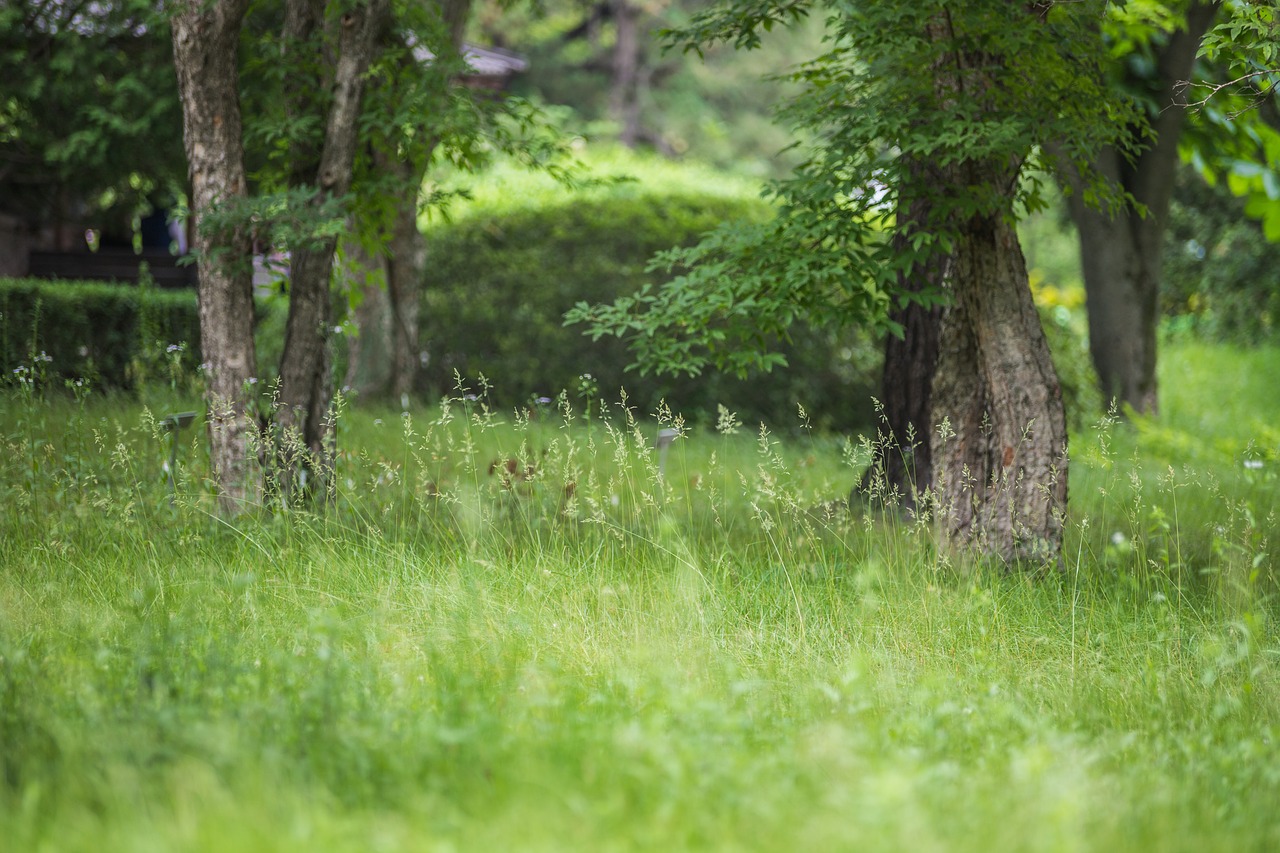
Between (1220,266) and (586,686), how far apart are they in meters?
16.4

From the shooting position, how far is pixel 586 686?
12.2 ft

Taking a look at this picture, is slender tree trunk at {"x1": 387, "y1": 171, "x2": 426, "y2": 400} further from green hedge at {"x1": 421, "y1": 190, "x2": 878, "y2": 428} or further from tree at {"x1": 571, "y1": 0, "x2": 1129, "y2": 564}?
tree at {"x1": 571, "y1": 0, "x2": 1129, "y2": 564}

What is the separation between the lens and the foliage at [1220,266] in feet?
54.2

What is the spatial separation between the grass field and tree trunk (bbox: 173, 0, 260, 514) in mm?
400

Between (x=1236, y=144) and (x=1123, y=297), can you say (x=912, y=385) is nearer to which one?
(x=1236, y=144)

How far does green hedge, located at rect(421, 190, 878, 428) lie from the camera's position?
36.0 feet

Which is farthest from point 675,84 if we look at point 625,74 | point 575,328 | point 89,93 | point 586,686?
point 586,686

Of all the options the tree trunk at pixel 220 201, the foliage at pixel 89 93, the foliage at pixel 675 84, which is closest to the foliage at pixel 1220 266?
the foliage at pixel 675 84

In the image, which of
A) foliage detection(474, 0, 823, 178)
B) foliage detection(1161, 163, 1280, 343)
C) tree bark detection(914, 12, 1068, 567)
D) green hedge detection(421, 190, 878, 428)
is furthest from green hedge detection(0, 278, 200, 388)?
foliage detection(474, 0, 823, 178)

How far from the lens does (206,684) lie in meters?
3.36

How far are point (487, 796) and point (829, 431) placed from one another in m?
8.60

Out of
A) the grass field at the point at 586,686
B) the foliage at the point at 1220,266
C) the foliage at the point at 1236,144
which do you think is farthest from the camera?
the foliage at the point at 1220,266

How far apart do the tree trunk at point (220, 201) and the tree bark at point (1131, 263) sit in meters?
7.23

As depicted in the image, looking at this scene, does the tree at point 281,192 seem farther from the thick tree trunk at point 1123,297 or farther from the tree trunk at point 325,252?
the thick tree trunk at point 1123,297
